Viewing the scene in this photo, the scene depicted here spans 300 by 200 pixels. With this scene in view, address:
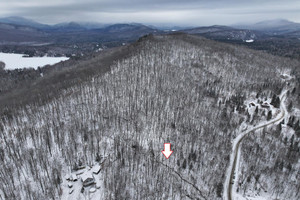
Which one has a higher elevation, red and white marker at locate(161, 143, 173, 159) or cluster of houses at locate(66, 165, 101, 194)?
cluster of houses at locate(66, 165, 101, 194)

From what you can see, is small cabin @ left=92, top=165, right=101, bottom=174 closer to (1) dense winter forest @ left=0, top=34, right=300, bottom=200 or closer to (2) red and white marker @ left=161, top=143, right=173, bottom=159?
(1) dense winter forest @ left=0, top=34, right=300, bottom=200

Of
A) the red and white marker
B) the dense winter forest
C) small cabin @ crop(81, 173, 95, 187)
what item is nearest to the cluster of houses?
small cabin @ crop(81, 173, 95, 187)

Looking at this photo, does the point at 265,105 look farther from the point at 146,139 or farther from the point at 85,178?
the point at 85,178

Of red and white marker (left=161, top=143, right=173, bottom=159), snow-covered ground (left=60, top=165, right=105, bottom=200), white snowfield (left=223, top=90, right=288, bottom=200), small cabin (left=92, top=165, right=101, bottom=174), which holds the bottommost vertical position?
white snowfield (left=223, top=90, right=288, bottom=200)

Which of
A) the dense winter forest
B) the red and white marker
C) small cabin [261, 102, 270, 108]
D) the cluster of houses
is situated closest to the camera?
the cluster of houses

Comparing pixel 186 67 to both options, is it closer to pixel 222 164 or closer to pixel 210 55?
pixel 210 55

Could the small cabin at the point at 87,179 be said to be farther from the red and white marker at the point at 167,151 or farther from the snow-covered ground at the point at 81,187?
the red and white marker at the point at 167,151

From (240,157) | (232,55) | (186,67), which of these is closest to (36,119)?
(240,157)
